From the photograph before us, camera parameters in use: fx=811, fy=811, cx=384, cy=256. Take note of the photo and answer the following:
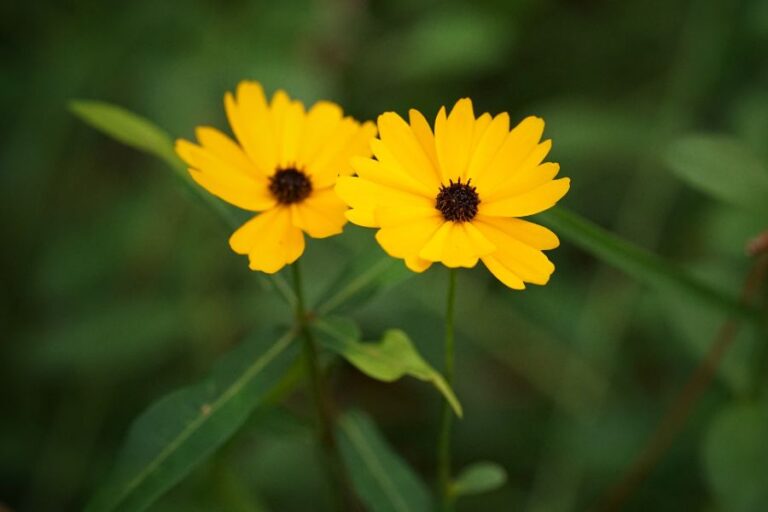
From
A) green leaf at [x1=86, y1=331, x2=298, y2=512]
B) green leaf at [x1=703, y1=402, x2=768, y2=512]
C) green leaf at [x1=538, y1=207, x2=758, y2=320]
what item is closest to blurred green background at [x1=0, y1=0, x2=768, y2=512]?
green leaf at [x1=703, y1=402, x2=768, y2=512]

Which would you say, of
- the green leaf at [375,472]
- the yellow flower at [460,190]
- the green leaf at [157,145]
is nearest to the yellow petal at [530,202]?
the yellow flower at [460,190]

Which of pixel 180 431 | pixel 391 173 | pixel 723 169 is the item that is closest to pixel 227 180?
pixel 391 173

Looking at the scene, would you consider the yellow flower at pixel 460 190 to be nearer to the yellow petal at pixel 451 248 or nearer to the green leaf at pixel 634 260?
the yellow petal at pixel 451 248

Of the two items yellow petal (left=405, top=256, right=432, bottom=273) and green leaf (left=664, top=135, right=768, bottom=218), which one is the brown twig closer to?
green leaf (left=664, top=135, right=768, bottom=218)

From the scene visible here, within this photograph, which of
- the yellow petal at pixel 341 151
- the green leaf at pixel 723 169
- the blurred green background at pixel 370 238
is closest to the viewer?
the yellow petal at pixel 341 151

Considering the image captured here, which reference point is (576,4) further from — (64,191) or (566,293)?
(64,191)

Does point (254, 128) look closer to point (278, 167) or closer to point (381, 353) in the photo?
point (278, 167)

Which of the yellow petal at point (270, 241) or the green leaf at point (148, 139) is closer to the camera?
the yellow petal at point (270, 241)
